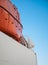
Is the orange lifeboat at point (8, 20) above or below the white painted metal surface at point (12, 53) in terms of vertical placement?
above

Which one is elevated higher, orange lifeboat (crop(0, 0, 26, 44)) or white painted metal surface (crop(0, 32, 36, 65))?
orange lifeboat (crop(0, 0, 26, 44))

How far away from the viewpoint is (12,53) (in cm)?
126

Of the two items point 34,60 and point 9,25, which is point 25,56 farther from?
point 9,25

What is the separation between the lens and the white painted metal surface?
1.14 metres

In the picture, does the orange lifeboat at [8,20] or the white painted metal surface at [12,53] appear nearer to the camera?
the white painted metal surface at [12,53]

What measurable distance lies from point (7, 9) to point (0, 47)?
1.61ft

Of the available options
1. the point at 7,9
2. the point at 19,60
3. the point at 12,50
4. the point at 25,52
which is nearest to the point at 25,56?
the point at 25,52

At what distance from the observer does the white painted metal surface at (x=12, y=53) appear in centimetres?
114

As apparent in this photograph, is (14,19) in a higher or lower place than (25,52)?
higher

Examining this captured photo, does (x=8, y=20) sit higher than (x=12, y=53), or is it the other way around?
(x=8, y=20)

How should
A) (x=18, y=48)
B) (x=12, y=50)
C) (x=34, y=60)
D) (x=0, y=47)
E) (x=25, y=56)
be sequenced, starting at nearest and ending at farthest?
1. (x=0, y=47)
2. (x=12, y=50)
3. (x=18, y=48)
4. (x=25, y=56)
5. (x=34, y=60)

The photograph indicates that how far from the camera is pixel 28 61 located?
1.55 m

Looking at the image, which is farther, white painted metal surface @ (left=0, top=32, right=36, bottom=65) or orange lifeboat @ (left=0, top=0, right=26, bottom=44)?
orange lifeboat @ (left=0, top=0, right=26, bottom=44)

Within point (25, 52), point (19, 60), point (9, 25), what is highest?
point (9, 25)
